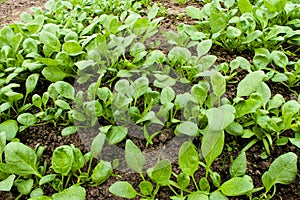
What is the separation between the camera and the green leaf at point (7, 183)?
127 centimetres

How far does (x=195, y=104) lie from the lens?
1.54 metres

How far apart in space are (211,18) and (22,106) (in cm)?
100

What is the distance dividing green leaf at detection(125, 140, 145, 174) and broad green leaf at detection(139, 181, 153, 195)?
0.07 meters

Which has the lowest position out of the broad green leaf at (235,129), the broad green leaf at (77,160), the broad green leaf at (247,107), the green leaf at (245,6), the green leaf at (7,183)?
the broad green leaf at (235,129)

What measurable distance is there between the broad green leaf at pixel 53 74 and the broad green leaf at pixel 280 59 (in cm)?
95

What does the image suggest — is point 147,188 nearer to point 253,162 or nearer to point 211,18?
point 253,162

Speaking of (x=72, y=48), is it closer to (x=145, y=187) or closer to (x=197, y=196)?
(x=145, y=187)

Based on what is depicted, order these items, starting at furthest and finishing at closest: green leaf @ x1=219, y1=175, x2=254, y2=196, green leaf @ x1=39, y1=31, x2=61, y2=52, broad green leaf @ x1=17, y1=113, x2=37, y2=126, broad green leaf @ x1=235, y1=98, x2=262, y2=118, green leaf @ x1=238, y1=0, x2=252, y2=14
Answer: green leaf @ x1=238, y1=0, x2=252, y2=14, green leaf @ x1=39, y1=31, x2=61, y2=52, broad green leaf @ x1=17, y1=113, x2=37, y2=126, broad green leaf @ x1=235, y1=98, x2=262, y2=118, green leaf @ x1=219, y1=175, x2=254, y2=196

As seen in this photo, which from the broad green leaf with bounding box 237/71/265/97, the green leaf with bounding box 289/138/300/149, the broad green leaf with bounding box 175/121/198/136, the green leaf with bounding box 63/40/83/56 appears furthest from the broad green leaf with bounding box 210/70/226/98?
the green leaf with bounding box 63/40/83/56

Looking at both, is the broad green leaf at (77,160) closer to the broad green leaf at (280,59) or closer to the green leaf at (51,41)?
the green leaf at (51,41)

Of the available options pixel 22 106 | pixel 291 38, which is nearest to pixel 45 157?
pixel 22 106

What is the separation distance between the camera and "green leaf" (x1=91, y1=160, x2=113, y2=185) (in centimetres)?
135

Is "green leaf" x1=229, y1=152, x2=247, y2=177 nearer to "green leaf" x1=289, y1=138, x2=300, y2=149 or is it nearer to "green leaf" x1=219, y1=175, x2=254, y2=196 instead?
"green leaf" x1=219, y1=175, x2=254, y2=196

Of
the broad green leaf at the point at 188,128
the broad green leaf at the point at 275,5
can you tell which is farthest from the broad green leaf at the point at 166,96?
the broad green leaf at the point at 275,5
